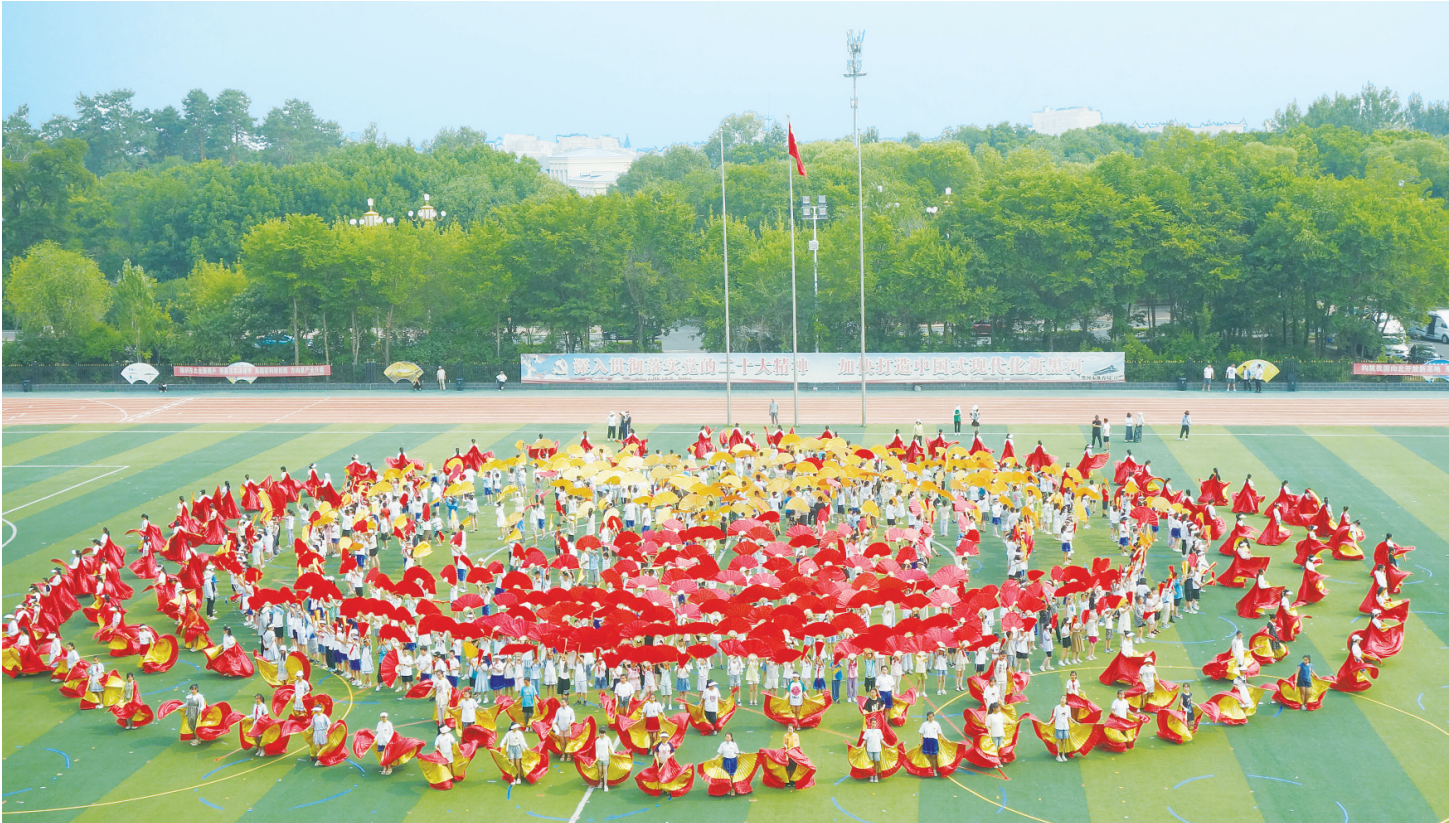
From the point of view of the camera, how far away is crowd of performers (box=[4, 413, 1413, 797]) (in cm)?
1980

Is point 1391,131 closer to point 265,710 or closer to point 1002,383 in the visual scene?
point 1002,383

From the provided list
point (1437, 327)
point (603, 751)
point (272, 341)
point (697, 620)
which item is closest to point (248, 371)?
point (272, 341)

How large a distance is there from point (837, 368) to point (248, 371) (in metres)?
30.9

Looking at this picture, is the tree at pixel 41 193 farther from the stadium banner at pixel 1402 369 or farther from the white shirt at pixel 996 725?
the white shirt at pixel 996 725

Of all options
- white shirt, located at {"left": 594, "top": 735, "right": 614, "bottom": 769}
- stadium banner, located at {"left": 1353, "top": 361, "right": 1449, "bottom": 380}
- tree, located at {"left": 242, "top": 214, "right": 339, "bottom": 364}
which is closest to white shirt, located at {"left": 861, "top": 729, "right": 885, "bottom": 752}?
white shirt, located at {"left": 594, "top": 735, "right": 614, "bottom": 769}

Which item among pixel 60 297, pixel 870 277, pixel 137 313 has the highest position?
pixel 60 297

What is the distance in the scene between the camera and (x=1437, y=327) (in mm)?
69250

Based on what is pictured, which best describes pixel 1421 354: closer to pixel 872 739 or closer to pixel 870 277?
pixel 870 277

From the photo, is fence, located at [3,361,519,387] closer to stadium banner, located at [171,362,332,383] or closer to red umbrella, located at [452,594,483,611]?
stadium banner, located at [171,362,332,383]

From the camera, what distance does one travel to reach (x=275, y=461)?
4456cm

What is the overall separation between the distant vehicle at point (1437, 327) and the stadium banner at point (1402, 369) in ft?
46.2

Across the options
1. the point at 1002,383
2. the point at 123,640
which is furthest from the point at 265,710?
the point at 1002,383

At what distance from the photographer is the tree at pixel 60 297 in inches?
2665

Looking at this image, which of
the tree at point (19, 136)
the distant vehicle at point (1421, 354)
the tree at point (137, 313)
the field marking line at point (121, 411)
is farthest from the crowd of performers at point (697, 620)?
the tree at point (19, 136)
